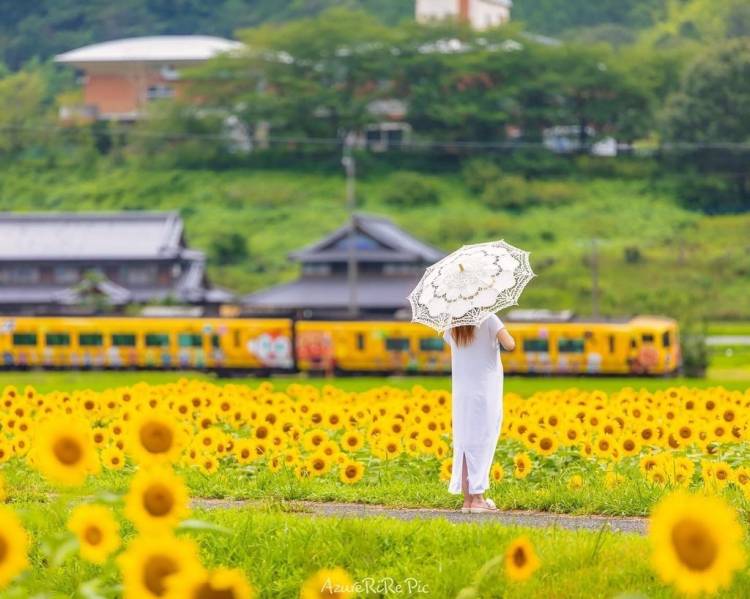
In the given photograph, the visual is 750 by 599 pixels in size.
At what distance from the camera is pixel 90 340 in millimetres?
36844

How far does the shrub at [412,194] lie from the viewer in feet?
209

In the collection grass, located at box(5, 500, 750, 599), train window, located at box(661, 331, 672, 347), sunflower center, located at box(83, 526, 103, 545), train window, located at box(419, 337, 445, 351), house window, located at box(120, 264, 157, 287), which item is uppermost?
sunflower center, located at box(83, 526, 103, 545)

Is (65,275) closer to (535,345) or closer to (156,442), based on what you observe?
(535,345)

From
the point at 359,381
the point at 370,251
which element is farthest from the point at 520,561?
the point at 370,251

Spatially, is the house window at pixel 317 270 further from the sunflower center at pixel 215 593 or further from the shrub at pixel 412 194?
the sunflower center at pixel 215 593

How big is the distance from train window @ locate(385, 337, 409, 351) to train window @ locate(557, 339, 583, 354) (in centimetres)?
332

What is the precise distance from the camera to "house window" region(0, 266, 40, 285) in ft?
173

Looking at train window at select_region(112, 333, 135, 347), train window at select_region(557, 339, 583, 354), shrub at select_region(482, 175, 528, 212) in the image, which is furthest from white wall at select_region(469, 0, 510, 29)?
train window at select_region(557, 339, 583, 354)

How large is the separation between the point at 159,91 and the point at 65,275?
2971 centimetres

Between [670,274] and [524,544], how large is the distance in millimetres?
47068

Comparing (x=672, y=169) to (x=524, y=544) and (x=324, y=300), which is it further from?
(x=524, y=544)

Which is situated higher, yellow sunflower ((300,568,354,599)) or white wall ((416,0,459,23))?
yellow sunflower ((300,568,354,599))

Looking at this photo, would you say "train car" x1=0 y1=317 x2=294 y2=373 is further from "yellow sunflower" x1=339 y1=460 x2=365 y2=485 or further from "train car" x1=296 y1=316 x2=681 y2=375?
"yellow sunflower" x1=339 y1=460 x2=365 y2=485

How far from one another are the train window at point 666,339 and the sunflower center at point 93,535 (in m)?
29.4
